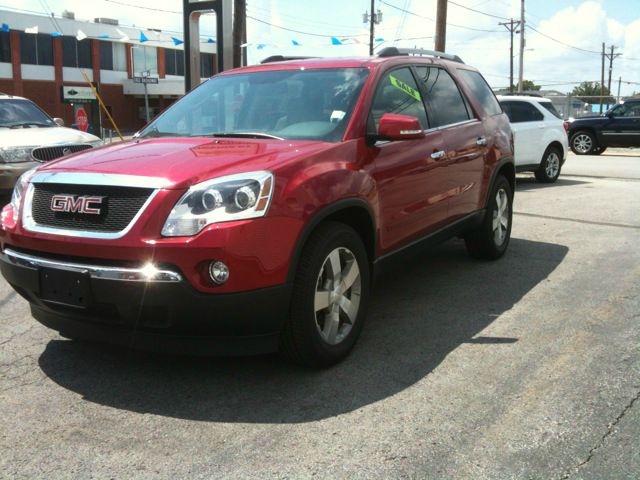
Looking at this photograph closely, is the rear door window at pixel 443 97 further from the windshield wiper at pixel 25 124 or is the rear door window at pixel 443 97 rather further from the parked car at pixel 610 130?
the parked car at pixel 610 130

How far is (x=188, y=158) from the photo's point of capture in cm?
363

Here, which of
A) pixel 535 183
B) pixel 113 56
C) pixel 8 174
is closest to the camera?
pixel 8 174

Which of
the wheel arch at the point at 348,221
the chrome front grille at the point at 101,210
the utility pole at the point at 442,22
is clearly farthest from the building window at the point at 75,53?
the wheel arch at the point at 348,221

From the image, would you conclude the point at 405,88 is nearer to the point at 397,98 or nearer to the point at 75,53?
the point at 397,98

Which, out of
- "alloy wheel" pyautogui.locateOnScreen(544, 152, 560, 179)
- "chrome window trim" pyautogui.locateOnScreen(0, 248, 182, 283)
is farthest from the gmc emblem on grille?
"alloy wheel" pyautogui.locateOnScreen(544, 152, 560, 179)

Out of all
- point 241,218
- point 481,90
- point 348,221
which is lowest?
point 348,221

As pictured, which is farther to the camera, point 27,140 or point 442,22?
point 442,22

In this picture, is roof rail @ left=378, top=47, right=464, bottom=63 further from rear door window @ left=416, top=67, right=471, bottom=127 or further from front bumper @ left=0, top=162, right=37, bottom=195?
front bumper @ left=0, top=162, right=37, bottom=195

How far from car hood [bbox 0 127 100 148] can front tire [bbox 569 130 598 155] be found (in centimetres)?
1670

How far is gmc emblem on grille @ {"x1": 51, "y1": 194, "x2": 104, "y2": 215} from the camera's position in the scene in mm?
3391

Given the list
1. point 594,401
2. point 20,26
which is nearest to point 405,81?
point 594,401

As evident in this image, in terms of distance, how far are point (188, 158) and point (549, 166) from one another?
35.3 feet

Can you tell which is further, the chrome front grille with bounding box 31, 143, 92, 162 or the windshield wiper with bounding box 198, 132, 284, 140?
the chrome front grille with bounding box 31, 143, 92, 162

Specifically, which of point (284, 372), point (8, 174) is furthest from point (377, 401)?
point (8, 174)
